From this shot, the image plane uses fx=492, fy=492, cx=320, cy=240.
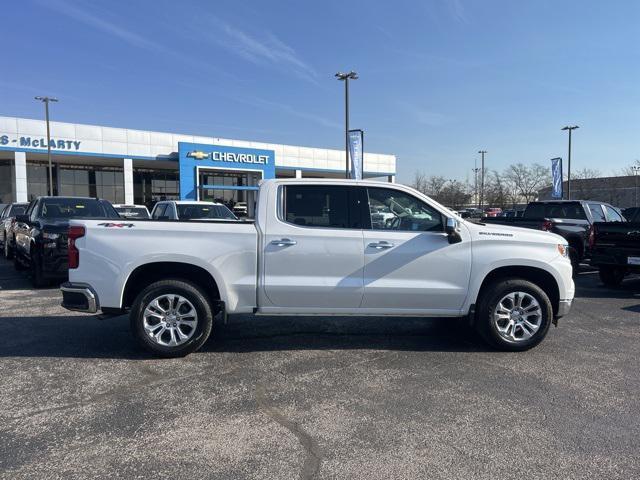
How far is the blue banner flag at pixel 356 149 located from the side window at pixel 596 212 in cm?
1629

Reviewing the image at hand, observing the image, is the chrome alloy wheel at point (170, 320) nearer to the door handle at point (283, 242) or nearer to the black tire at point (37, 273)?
the door handle at point (283, 242)

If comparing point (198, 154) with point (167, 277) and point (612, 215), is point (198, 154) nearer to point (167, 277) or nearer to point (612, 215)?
point (612, 215)

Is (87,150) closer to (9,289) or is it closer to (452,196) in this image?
(9,289)

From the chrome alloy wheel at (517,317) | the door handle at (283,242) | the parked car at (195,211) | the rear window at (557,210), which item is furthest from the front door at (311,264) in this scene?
the rear window at (557,210)

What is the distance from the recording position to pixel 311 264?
17.4 ft

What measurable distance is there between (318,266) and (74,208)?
26.3 feet

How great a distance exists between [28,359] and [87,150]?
34699 millimetres

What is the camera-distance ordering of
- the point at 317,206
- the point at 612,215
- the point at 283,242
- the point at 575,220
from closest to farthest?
1. the point at 283,242
2. the point at 317,206
3. the point at 575,220
4. the point at 612,215

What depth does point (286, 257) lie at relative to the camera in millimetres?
5293

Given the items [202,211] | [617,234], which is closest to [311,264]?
[617,234]

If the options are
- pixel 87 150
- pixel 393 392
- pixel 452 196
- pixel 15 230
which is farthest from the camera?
pixel 452 196

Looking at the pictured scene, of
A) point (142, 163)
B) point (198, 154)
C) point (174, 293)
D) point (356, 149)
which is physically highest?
point (198, 154)

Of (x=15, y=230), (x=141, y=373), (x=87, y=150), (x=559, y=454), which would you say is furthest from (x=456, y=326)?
(x=87, y=150)

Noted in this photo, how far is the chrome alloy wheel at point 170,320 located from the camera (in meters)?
5.23
